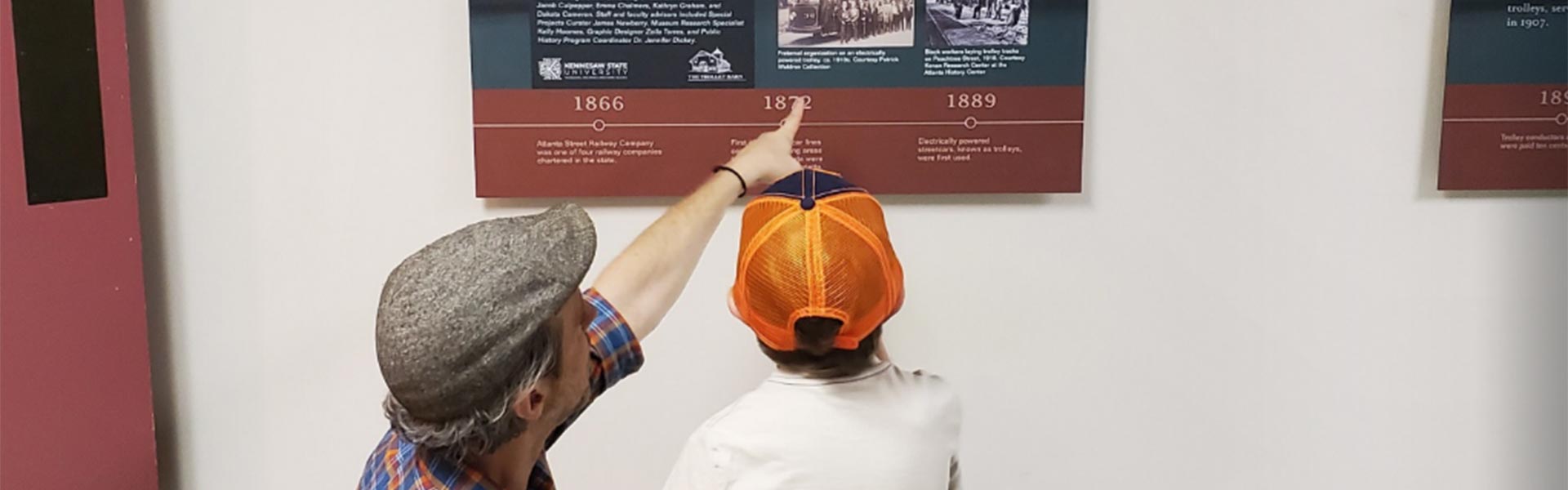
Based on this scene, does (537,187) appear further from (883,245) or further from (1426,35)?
(1426,35)

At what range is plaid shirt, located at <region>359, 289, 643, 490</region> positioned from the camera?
857mm

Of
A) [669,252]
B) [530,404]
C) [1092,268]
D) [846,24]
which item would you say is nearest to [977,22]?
[846,24]

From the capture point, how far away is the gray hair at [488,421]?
791 millimetres

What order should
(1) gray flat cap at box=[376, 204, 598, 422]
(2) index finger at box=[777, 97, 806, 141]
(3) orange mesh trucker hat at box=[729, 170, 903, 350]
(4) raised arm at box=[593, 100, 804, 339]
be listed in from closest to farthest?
(1) gray flat cap at box=[376, 204, 598, 422], (3) orange mesh trucker hat at box=[729, 170, 903, 350], (4) raised arm at box=[593, 100, 804, 339], (2) index finger at box=[777, 97, 806, 141]

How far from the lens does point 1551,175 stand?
146 cm

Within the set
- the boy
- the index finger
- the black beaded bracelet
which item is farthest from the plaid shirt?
the index finger

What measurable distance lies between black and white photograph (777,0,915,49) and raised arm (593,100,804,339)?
17 centimetres

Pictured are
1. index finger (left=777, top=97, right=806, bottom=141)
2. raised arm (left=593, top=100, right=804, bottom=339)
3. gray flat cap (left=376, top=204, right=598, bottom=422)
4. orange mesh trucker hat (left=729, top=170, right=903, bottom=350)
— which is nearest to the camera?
gray flat cap (left=376, top=204, right=598, bottom=422)

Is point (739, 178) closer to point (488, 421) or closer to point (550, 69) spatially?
point (550, 69)

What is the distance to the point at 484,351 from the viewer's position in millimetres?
764

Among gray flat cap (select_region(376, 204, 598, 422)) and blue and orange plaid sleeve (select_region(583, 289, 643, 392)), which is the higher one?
gray flat cap (select_region(376, 204, 598, 422))

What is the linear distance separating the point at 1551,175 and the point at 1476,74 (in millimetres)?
179

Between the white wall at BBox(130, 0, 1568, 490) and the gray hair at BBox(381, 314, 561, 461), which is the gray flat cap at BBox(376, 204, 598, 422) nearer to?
the gray hair at BBox(381, 314, 561, 461)

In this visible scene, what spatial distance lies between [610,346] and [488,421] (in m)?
0.29
